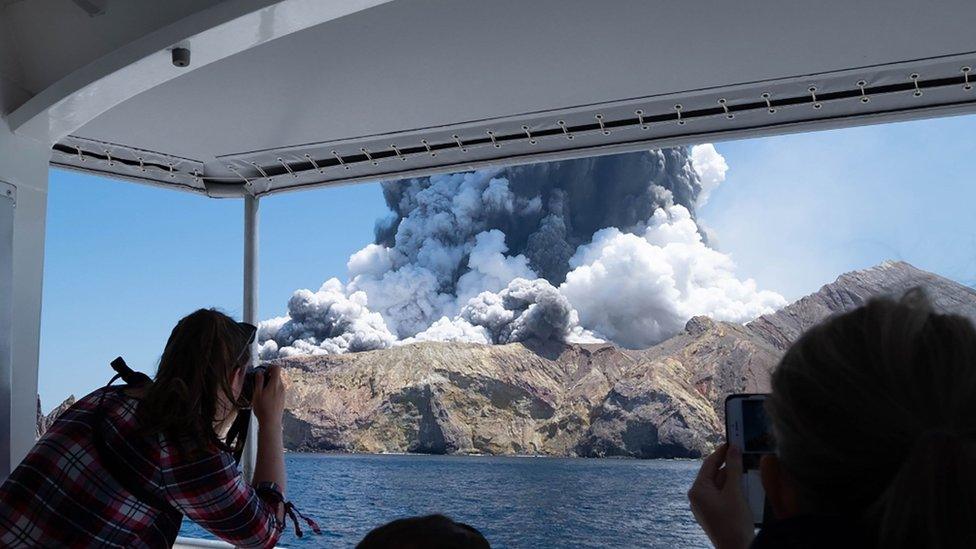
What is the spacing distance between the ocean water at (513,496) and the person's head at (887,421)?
99.8 feet

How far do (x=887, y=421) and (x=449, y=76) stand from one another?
82.8 inches

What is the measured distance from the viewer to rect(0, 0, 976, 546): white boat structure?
74.4 inches

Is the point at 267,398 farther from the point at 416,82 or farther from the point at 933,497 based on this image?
the point at 416,82

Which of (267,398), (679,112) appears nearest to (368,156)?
(679,112)

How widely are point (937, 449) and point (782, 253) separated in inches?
1395

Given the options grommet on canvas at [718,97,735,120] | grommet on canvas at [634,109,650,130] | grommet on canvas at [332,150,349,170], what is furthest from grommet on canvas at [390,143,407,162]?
grommet on canvas at [718,97,735,120]

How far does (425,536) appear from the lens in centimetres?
52

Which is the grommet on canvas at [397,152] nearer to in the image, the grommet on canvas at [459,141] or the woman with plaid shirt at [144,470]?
the grommet on canvas at [459,141]

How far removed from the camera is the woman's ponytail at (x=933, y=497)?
15.6 inches

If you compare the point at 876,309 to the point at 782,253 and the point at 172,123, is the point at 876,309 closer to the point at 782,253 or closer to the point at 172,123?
the point at 172,123

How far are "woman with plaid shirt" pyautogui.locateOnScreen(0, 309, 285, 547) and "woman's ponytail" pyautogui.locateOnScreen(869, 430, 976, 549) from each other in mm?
918

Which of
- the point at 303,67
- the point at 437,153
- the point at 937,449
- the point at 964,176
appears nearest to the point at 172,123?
the point at 303,67

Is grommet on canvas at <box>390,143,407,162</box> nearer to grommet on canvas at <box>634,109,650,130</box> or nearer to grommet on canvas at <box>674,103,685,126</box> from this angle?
grommet on canvas at <box>634,109,650,130</box>

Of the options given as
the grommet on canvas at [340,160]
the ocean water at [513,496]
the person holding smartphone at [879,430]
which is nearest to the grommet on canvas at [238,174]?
the grommet on canvas at [340,160]
